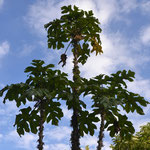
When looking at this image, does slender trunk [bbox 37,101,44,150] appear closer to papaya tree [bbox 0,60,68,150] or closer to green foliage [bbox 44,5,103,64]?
papaya tree [bbox 0,60,68,150]

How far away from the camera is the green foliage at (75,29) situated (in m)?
12.2

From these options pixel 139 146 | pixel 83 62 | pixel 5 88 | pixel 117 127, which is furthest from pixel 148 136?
pixel 5 88

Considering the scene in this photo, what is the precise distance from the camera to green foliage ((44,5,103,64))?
12227 millimetres

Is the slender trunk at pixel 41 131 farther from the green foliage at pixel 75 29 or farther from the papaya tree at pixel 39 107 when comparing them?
A: the green foliage at pixel 75 29

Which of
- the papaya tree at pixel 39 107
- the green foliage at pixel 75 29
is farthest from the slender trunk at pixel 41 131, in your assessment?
the green foliage at pixel 75 29

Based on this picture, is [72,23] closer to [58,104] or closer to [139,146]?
[58,104]

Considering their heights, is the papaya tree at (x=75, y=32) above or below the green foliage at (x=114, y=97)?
above

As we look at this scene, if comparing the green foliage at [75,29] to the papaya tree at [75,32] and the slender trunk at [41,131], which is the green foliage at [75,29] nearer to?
the papaya tree at [75,32]

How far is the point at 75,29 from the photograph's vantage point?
12250 millimetres

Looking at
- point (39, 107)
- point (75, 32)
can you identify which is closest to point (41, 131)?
point (39, 107)

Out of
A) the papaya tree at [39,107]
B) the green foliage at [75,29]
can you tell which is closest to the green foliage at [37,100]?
the papaya tree at [39,107]

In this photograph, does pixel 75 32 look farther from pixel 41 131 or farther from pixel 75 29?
pixel 41 131

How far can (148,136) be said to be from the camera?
17.0 m

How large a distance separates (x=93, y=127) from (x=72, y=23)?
5269mm
